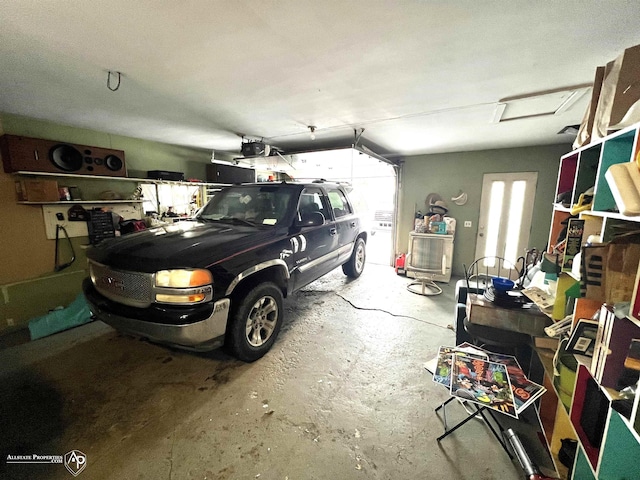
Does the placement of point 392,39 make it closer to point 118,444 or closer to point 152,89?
point 152,89

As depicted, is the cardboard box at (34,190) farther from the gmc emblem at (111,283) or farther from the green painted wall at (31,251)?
the gmc emblem at (111,283)

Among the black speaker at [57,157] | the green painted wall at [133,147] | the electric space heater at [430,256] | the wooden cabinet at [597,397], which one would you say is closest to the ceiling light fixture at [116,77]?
the black speaker at [57,157]

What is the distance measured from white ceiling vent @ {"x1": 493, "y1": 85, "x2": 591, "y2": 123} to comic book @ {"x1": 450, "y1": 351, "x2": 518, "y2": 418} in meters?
2.24

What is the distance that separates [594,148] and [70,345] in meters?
4.70

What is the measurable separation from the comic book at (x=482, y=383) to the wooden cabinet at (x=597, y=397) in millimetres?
254

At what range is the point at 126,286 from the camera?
6.15 feet

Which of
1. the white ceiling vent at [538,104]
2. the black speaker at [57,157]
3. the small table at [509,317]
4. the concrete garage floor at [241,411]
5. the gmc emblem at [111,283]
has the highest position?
the white ceiling vent at [538,104]

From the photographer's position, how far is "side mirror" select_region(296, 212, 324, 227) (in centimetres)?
277

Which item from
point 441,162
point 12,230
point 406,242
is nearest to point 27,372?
point 12,230

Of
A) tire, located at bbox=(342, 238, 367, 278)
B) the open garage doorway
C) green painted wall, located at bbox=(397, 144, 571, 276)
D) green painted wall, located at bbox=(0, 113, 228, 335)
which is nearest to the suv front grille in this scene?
green painted wall, located at bbox=(0, 113, 228, 335)

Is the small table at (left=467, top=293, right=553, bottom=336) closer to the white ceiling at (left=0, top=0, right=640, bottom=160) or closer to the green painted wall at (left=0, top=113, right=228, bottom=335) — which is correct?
the white ceiling at (left=0, top=0, right=640, bottom=160)

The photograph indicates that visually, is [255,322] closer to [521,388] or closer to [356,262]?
[521,388]

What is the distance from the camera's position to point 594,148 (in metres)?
1.41

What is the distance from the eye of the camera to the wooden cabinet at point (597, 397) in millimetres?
907
